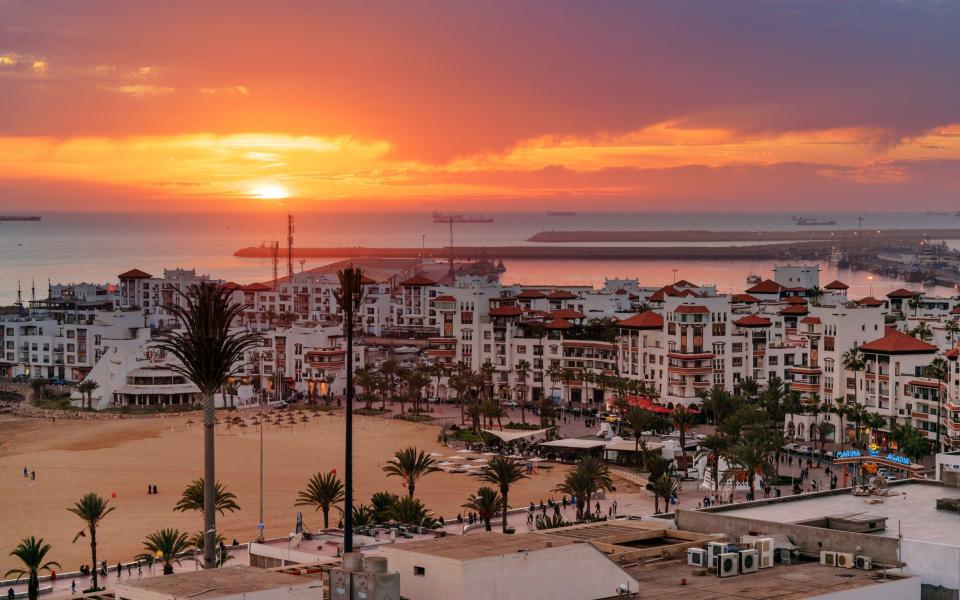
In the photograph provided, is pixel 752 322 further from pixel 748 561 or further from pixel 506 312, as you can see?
pixel 748 561

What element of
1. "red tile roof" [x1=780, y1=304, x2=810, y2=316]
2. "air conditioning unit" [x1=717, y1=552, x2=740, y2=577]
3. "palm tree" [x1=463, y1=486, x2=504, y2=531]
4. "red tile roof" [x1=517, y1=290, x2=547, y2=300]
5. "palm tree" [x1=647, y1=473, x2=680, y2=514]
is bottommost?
"palm tree" [x1=647, y1=473, x2=680, y2=514]

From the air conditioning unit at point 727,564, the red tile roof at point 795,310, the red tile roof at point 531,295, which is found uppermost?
the red tile roof at point 531,295

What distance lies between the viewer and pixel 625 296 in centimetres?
11581

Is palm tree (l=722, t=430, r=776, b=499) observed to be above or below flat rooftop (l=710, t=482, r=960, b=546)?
below

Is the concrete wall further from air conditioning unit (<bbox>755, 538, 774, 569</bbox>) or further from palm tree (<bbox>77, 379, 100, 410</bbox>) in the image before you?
palm tree (<bbox>77, 379, 100, 410</bbox>)

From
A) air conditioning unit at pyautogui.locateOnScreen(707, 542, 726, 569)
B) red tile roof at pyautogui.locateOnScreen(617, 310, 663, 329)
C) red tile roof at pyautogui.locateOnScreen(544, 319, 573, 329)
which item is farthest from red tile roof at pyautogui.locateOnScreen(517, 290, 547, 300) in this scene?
air conditioning unit at pyautogui.locateOnScreen(707, 542, 726, 569)

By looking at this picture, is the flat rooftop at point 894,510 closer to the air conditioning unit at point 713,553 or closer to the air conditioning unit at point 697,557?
the air conditioning unit at point 697,557

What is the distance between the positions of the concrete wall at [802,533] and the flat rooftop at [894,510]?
1.02 meters

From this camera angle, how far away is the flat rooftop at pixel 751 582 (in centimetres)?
2308

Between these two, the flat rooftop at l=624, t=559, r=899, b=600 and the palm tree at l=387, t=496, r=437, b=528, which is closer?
the flat rooftop at l=624, t=559, r=899, b=600

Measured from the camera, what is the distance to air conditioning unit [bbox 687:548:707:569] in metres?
25.2

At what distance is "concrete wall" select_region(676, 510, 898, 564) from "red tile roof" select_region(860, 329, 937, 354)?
1898 inches

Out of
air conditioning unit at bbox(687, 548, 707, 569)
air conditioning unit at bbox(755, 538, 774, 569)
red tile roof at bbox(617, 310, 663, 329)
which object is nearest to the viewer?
air conditioning unit at bbox(687, 548, 707, 569)

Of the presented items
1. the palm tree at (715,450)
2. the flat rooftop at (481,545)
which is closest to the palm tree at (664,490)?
the palm tree at (715,450)
